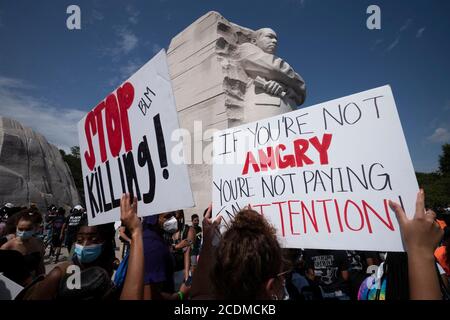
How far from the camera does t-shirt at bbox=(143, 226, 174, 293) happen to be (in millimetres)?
1579

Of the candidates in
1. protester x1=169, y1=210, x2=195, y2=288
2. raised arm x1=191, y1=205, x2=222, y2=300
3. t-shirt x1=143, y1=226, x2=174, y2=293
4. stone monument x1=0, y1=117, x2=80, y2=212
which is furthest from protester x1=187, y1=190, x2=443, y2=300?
stone monument x1=0, y1=117, x2=80, y2=212

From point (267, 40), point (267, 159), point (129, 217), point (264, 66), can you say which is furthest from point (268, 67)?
point (129, 217)

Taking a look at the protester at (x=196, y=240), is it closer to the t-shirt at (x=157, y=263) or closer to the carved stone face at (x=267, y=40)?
the t-shirt at (x=157, y=263)

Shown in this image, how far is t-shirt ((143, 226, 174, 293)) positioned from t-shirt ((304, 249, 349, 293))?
1442 millimetres

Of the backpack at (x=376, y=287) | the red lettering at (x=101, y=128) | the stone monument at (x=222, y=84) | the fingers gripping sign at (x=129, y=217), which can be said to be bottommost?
the backpack at (x=376, y=287)

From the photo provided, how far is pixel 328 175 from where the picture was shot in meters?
1.42

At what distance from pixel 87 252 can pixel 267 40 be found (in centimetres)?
511

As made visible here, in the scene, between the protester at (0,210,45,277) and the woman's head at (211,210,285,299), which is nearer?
the woman's head at (211,210,285,299)

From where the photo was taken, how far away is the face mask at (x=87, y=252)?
177cm

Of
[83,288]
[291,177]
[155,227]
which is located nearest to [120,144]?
[155,227]

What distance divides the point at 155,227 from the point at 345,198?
4.18 ft

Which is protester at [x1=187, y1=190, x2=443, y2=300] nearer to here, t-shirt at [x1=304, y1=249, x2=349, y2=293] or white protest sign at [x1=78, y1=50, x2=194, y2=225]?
white protest sign at [x1=78, y1=50, x2=194, y2=225]

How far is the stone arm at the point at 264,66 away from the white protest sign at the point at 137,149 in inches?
149

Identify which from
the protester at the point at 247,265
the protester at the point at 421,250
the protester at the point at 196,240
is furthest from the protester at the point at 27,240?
the protester at the point at 421,250
